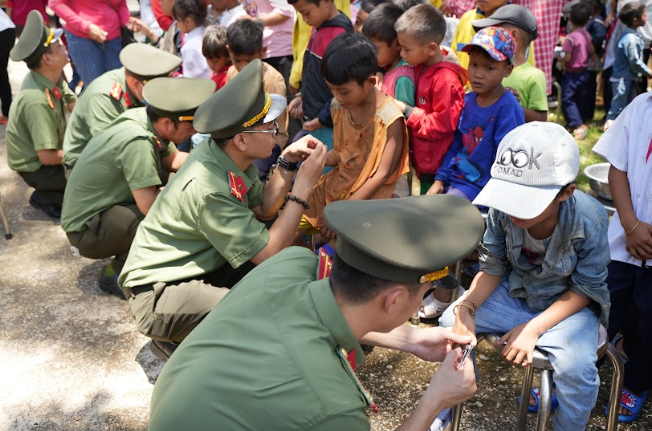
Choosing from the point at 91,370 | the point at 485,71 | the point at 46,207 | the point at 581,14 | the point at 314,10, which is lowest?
the point at 46,207

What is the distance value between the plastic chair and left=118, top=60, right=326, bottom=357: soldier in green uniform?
110 centimetres

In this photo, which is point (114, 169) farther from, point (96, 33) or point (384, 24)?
point (96, 33)

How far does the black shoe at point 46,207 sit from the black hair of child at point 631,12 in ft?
19.2

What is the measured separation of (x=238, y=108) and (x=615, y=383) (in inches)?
75.6

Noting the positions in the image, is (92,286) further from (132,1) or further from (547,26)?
(132,1)

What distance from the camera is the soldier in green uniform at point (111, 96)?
4.32 m

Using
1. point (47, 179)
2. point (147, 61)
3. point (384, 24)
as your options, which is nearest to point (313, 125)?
point (384, 24)

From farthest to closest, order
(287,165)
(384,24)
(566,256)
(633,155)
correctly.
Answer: (384,24), (287,165), (633,155), (566,256)

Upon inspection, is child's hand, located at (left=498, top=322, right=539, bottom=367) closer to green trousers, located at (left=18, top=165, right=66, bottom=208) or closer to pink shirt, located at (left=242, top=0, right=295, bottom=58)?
pink shirt, located at (left=242, top=0, right=295, bottom=58)

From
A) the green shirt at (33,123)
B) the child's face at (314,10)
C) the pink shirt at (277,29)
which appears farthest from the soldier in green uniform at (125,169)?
the pink shirt at (277,29)

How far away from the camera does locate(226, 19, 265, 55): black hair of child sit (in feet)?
14.3

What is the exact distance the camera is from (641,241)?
2719 mm

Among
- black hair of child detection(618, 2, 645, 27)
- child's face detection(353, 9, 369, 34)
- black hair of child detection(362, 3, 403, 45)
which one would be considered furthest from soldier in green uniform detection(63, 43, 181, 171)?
black hair of child detection(618, 2, 645, 27)

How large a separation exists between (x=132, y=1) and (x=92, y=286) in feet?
37.1
